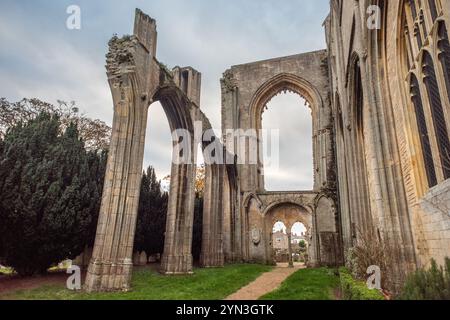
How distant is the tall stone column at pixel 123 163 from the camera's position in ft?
23.3

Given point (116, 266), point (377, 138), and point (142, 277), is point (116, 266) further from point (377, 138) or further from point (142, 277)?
point (377, 138)

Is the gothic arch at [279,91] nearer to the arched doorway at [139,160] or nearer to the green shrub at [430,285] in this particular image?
the arched doorway at [139,160]

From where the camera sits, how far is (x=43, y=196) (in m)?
7.48

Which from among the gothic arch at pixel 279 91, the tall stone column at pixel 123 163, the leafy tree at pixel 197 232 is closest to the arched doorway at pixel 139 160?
the tall stone column at pixel 123 163

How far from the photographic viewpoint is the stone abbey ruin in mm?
4508

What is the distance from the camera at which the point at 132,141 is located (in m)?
8.34

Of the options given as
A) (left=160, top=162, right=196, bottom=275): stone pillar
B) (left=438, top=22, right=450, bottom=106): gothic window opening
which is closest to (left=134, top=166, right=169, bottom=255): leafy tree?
(left=160, top=162, right=196, bottom=275): stone pillar

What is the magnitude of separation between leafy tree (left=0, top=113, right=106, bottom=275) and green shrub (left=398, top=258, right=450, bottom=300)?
7.87 metres

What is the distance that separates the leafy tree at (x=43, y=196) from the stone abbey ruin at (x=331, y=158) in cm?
142

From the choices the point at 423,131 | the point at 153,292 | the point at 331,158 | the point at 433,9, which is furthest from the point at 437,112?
the point at 331,158

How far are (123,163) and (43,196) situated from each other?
7.06ft

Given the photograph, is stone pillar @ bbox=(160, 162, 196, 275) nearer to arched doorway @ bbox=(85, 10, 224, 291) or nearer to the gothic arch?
arched doorway @ bbox=(85, 10, 224, 291)

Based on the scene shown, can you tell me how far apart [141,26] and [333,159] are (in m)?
12.3

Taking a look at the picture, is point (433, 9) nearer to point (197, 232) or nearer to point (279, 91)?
point (197, 232)
